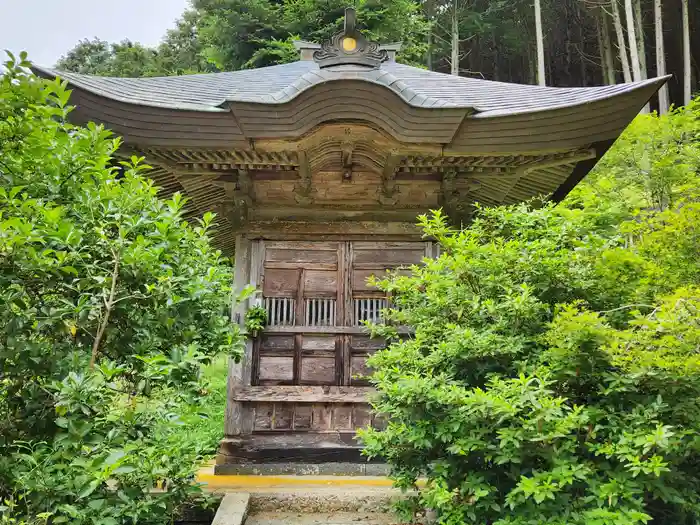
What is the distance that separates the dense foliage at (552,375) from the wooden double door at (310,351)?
5.16ft

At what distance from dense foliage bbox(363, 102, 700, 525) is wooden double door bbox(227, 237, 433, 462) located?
5.16 ft

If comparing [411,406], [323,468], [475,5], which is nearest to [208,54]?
[475,5]

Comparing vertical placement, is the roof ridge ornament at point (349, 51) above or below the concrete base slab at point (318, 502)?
above

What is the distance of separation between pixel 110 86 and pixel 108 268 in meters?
3.58

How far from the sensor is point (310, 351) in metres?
5.46

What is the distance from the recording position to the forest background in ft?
55.9

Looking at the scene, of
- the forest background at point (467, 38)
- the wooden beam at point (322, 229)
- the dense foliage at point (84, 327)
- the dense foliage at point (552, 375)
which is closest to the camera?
the dense foliage at point (84, 327)

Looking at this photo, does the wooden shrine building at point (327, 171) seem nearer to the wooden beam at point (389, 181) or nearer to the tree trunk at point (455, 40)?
the wooden beam at point (389, 181)

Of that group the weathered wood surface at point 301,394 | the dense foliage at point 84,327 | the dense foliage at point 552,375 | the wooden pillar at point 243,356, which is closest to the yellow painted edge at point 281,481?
the wooden pillar at point 243,356

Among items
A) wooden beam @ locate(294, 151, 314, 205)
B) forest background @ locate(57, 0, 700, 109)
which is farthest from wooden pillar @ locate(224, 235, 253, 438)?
forest background @ locate(57, 0, 700, 109)

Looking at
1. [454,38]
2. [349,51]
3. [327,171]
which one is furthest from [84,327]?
[454,38]

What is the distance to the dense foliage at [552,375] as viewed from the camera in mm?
2693

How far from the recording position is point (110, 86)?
5434 mm

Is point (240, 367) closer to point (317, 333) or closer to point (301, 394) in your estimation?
point (301, 394)
